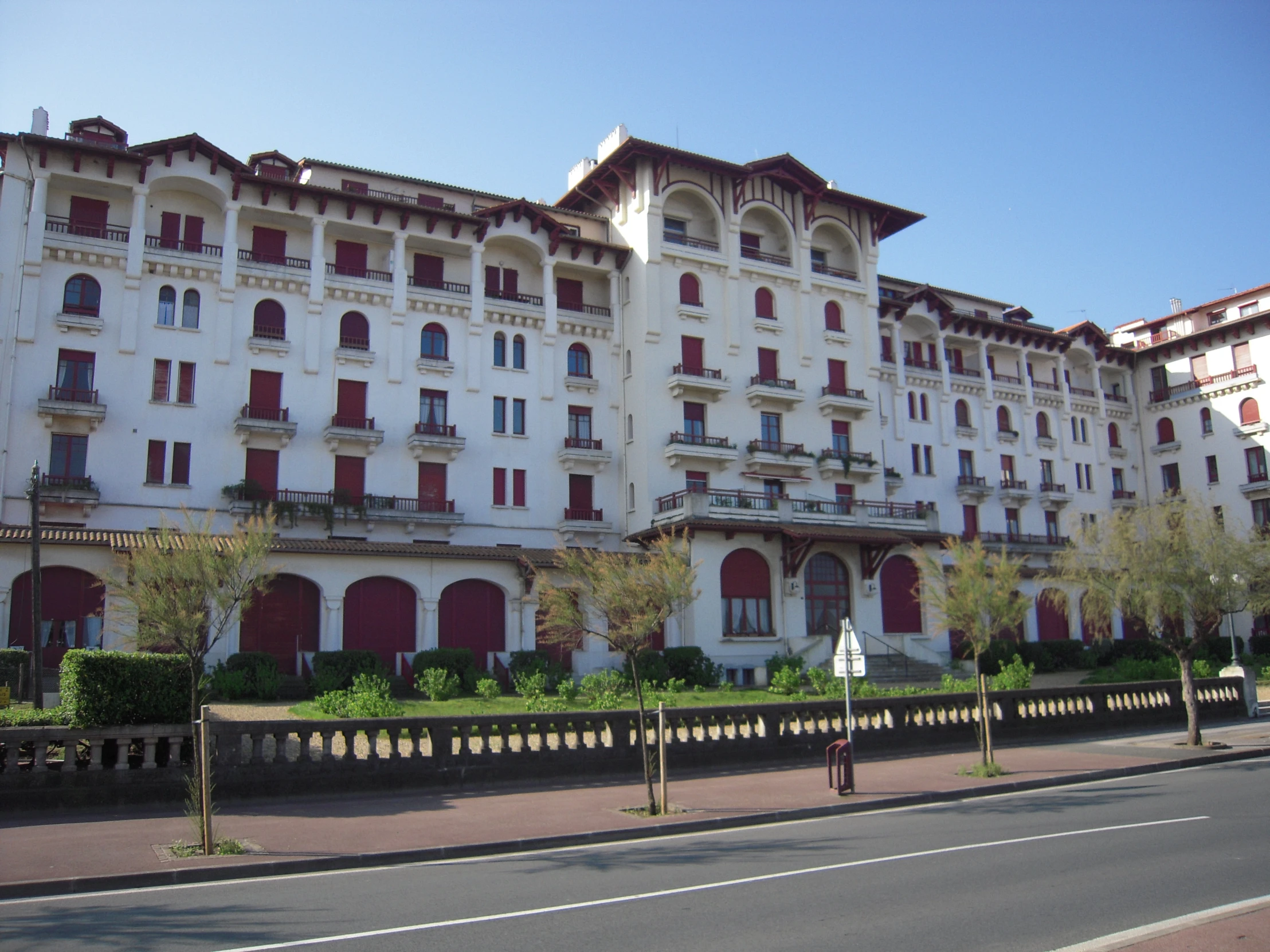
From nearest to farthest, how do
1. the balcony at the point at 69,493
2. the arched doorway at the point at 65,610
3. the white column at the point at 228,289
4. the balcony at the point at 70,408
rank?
the arched doorway at the point at 65,610 < the balcony at the point at 69,493 < the balcony at the point at 70,408 < the white column at the point at 228,289

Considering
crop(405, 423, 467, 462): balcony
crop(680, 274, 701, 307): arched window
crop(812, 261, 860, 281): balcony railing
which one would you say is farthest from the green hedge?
crop(812, 261, 860, 281): balcony railing

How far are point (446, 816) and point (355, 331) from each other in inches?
1074

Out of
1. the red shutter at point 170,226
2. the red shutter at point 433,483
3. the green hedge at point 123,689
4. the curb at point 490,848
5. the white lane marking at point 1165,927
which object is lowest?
the curb at point 490,848

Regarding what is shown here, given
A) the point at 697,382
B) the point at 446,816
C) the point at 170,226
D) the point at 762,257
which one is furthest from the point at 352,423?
the point at 446,816

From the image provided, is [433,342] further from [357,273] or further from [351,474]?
[351,474]

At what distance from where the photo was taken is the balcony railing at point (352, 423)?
35188mm

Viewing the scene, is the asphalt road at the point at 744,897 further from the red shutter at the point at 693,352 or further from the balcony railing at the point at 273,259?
the balcony railing at the point at 273,259

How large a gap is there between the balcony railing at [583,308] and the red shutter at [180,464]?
51.8 feet

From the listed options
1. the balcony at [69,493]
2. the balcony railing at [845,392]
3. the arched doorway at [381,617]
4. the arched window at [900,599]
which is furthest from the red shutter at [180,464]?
the arched window at [900,599]

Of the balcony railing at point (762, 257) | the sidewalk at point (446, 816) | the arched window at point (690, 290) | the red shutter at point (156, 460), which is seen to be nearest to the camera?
the sidewalk at point (446, 816)

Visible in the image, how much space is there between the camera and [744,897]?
8445 mm

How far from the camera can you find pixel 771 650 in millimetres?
36781

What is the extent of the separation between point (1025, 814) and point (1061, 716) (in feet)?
33.7

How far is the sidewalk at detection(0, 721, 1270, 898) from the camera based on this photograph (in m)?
10.2
